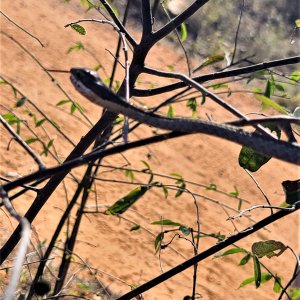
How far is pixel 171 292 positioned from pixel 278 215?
3.49 meters

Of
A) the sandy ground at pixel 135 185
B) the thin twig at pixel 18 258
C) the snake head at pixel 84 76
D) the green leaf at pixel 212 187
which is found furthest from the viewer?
the sandy ground at pixel 135 185

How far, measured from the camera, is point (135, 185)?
5.60 metres

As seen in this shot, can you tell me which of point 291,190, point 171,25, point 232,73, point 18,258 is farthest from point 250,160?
point 18,258

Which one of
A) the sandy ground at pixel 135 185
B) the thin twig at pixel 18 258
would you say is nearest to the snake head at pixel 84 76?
the thin twig at pixel 18 258

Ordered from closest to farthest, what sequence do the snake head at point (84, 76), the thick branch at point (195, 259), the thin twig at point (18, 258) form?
the thin twig at point (18, 258), the snake head at point (84, 76), the thick branch at point (195, 259)

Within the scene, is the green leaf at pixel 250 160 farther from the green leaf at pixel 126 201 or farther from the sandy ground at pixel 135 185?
A: the sandy ground at pixel 135 185

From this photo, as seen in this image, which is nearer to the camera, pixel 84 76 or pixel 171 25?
pixel 84 76

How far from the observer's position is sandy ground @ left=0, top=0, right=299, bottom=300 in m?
4.68

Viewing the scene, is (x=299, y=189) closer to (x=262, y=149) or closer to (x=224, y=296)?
(x=262, y=149)

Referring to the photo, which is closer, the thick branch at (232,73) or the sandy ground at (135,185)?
the thick branch at (232,73)

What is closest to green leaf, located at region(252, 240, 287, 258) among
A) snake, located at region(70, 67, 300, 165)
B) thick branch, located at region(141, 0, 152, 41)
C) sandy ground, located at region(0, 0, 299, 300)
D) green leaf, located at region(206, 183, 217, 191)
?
snake, located at region(70, 67, 300, 165)

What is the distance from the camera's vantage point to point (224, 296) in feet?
15.7

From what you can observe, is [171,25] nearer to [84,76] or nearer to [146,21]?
[146,21]

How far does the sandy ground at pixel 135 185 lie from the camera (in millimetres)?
4684
